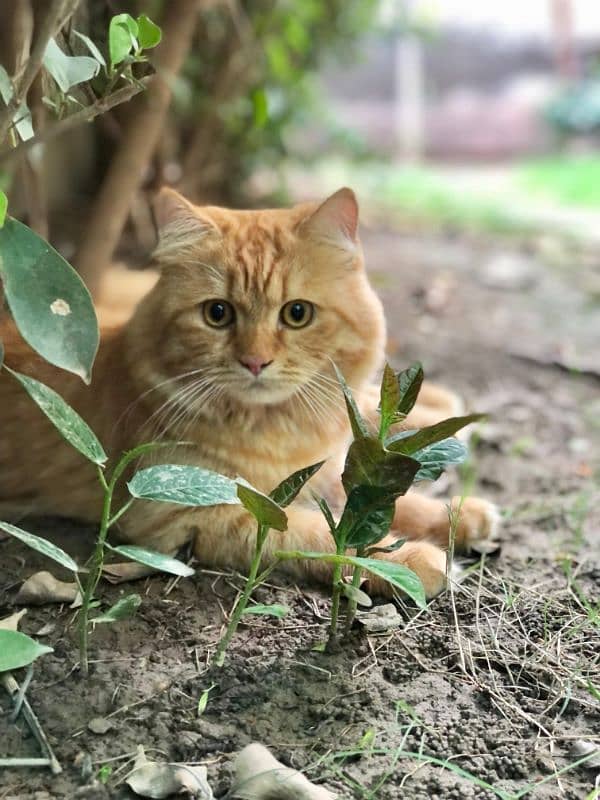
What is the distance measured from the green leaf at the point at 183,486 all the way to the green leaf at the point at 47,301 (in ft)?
0.68

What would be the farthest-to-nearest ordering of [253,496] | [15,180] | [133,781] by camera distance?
1. [15,180]
2. [253,496]
3. [133,781]

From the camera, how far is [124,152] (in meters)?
2.61

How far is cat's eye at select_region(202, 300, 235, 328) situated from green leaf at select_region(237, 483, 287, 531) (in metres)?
0.55

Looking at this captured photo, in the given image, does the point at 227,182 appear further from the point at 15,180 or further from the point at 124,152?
the point at 124,152

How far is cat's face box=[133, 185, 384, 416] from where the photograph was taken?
5.61 ft

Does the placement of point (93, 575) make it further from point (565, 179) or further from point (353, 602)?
point (565, 179)

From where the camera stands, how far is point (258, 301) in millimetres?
1713

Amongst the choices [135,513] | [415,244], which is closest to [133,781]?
[135,513]

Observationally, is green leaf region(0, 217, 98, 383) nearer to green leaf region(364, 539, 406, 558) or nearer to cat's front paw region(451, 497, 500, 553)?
green leaf region(364, 539, 406, 558)

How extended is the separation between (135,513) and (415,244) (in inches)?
142

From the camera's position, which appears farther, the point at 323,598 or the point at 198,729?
the point at 323,598

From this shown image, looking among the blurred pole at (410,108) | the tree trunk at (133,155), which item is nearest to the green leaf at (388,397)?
the tree trunk at (133,155)

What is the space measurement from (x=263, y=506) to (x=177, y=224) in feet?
2.46

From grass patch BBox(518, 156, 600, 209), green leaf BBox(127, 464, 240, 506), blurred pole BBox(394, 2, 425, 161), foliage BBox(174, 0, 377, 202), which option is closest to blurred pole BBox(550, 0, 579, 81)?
grass patch BBox(518, 156, 600, 209)
